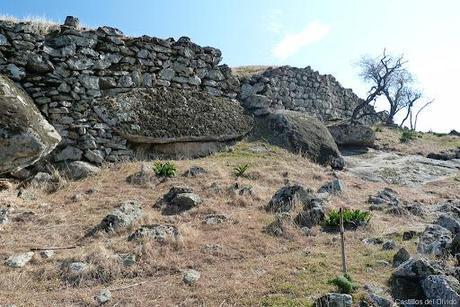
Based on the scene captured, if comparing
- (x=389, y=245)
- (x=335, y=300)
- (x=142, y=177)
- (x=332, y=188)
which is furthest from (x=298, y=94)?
(x=335, y=300)

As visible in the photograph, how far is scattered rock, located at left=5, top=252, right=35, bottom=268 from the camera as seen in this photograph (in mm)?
5699

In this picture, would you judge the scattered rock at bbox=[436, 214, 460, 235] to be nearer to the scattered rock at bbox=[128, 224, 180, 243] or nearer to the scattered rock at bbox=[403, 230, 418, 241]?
the scattered rock at bbox=[403, 230, 418, 241]

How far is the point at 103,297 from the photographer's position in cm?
490

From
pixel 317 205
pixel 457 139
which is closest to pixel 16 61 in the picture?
pixel 317 205

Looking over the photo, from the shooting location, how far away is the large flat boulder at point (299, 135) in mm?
12188

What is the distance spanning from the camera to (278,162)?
11.0 metres

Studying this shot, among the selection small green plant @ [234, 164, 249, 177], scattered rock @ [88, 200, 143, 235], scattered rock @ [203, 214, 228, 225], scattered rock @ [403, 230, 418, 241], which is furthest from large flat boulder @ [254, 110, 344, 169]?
scattered rock @ [88, 200, 143, 235]

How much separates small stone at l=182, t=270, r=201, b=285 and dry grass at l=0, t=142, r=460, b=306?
0.07 metres

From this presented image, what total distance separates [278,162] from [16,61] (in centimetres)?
615

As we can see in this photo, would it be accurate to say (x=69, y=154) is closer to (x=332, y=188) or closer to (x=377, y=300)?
(x=332, y=188)

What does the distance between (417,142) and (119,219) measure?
1334 cm

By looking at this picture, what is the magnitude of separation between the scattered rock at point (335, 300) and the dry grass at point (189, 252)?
0.58 feet

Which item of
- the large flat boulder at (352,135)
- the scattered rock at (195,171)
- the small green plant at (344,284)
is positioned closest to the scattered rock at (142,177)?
the scattered rock at (195,171)

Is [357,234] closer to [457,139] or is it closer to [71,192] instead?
[71,192]
